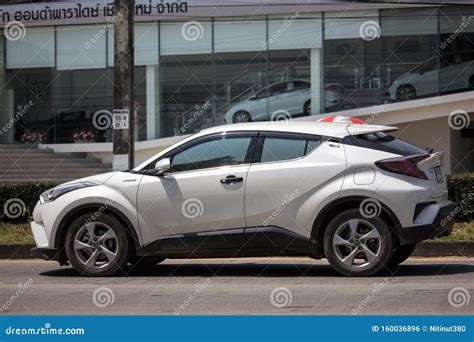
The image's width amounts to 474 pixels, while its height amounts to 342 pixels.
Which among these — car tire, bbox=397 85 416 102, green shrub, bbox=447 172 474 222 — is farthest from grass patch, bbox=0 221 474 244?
car tire, bbox=397 85 416 102

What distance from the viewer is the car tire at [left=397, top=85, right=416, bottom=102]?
2306cm

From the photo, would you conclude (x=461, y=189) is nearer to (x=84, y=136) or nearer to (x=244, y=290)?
(x=244, y=290)

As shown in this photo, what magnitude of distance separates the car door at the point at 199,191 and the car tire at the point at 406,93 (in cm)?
1398

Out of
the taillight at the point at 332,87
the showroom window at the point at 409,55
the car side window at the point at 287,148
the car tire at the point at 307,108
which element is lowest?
the car side window at the point at 287,148

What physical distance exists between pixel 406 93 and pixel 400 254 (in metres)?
13.6

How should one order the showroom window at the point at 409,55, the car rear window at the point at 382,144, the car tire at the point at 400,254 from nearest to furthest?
the car rear window at the point at 382,144 < the car tire at the point at 400,254 < the showroom window at the point at 409,55

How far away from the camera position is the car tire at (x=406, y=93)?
23062 mm

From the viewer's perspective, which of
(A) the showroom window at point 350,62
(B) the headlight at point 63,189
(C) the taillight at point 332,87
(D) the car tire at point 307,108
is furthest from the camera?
(D) the car tire at point 307,108

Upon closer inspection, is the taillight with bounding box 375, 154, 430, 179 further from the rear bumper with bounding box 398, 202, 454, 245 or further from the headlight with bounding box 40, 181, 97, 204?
the headlight with bounding box 40, 181, 97, 204

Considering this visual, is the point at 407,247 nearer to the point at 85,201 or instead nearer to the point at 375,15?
the point at 85,201

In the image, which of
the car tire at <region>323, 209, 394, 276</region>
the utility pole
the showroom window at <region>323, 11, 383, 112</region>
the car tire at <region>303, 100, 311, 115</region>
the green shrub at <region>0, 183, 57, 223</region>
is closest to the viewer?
the car tire at <region>323, 209, 394, 276</region>

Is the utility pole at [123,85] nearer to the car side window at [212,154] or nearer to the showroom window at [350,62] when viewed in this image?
the car side window at [212,154]

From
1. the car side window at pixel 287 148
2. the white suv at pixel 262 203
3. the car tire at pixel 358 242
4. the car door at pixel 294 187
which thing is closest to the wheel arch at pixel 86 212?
the white suv at pixel 262 203

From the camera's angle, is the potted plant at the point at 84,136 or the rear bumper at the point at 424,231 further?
the potted plant at the point at 84,136
